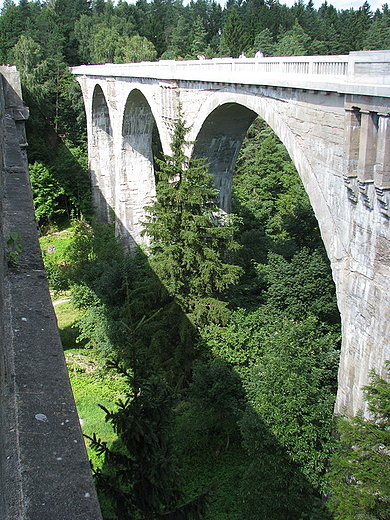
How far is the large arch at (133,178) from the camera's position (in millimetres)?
24891

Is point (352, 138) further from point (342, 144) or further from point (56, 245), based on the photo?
point (56, 245)

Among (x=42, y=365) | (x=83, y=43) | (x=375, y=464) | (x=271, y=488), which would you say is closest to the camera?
(x=42, y=365)

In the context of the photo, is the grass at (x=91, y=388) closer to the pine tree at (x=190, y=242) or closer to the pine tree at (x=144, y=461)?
the pine tree at (x=190, y=242)

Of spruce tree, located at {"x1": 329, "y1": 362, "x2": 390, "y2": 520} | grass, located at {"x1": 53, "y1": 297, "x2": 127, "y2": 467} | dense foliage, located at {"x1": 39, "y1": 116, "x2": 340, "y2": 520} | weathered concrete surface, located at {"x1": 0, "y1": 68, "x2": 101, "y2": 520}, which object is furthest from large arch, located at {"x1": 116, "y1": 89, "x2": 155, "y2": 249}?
weathered concrete surface, located at {"x1": 0, "y1": 68, "x2": 101, "y2": 520}

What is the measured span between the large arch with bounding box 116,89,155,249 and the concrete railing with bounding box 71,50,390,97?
6.95m

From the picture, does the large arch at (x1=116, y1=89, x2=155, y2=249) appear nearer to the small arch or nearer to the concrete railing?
the concrete railing

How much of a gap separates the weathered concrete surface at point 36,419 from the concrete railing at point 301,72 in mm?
5586

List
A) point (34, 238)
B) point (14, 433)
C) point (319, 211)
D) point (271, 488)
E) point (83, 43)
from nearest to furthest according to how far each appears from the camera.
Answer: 1. point (14, 433)
2. point (34, 238)
3. point (271, 488)
4. point (319, 211)
5. point (83, 43)

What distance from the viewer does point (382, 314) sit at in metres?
8.33

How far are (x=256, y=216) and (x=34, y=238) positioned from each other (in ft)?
61.6

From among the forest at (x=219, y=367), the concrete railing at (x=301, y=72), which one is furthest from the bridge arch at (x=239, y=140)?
the forest at (x=219, y=367)

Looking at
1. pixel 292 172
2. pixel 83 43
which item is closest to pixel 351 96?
pixel 292 172

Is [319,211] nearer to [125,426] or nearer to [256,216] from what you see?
[125,426]

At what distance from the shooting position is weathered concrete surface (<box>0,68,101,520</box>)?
243cm
